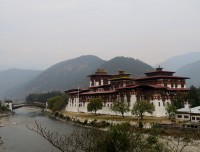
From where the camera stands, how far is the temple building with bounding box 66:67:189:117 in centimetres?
7994

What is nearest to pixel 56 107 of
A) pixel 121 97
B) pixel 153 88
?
pixel 121 97

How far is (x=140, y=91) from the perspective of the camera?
81500 millimetres

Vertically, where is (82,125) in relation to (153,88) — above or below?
below

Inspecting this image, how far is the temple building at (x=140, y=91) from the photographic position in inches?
3147

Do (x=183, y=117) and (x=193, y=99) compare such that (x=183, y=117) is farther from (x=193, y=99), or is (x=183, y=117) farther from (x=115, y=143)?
(x=115, y=143)

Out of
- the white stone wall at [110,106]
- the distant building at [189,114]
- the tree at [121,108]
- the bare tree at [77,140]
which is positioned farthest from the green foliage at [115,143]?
the white stone wall at [110,106]

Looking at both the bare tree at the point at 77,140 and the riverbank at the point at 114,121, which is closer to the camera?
the bare tree at the point at 77,140

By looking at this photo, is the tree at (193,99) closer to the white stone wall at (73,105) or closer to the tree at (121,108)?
the tree at (121,108)

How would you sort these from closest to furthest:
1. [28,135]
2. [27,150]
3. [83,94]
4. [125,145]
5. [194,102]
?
1. [125,145]
2. [27,150]
3. [28,135]
4. [194,102]
5. [83,94]

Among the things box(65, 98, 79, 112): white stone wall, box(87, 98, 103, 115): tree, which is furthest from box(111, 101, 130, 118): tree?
box(65, 98, 79, 112): white stone wall

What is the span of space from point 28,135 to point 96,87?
1676 inches

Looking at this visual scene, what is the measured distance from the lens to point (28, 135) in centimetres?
6519

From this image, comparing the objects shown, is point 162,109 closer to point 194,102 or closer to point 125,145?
point 194,102

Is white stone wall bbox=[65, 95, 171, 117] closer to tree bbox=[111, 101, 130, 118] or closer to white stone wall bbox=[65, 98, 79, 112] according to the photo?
white stone wall bbox=[65, 98, 79, 112]
